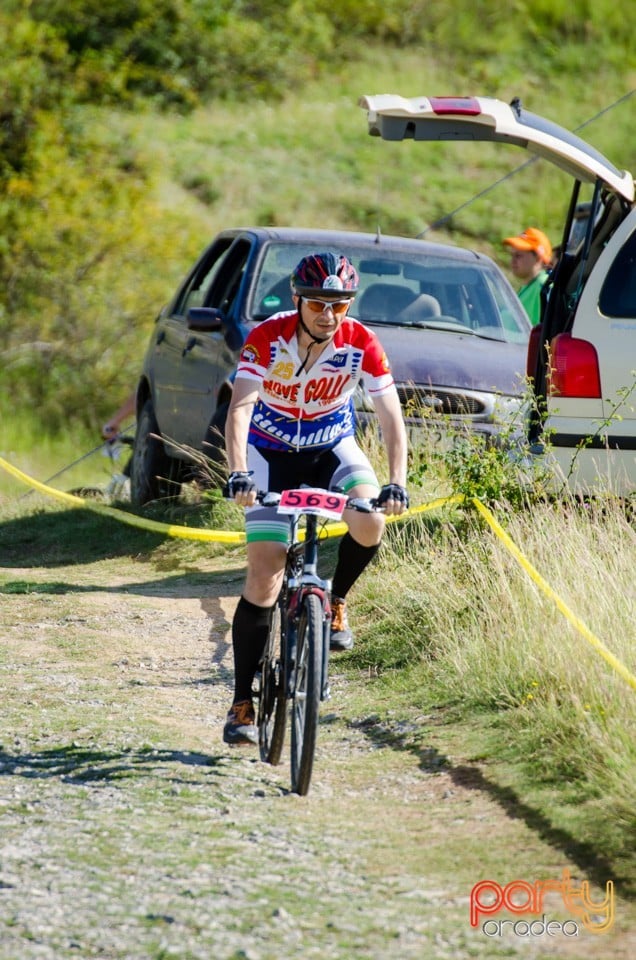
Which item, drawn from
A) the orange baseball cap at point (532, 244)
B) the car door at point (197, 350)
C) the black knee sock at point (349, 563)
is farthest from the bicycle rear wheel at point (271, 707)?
the orange baseball cap at point (532, 244)

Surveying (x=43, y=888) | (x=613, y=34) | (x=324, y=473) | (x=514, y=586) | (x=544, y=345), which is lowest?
(x=43, y=888)

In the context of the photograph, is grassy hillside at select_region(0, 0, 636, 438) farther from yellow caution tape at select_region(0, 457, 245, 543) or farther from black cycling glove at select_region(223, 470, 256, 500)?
black cycling glove at select_region(223, 470, 256, 500)

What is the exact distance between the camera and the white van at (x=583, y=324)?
7.34 m

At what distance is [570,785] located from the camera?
496 cm

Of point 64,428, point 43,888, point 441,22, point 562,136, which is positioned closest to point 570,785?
point 43,888

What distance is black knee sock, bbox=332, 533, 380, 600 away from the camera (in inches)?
241

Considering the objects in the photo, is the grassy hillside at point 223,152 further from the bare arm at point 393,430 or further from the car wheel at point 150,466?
the bare arm at point 393,430

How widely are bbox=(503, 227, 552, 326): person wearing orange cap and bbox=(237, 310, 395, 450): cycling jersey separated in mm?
5805

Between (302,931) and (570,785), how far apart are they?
1472mm

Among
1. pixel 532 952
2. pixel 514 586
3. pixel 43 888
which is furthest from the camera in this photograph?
pixel 514 586

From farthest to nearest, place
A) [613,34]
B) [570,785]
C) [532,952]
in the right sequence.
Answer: [613,34], [570,785], [532,952]

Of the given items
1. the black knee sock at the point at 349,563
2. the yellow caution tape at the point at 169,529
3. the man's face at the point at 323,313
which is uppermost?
the man's face at the point at 323,313

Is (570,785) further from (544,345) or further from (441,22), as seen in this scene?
(441,22)

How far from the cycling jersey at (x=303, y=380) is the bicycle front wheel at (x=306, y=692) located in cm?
89
